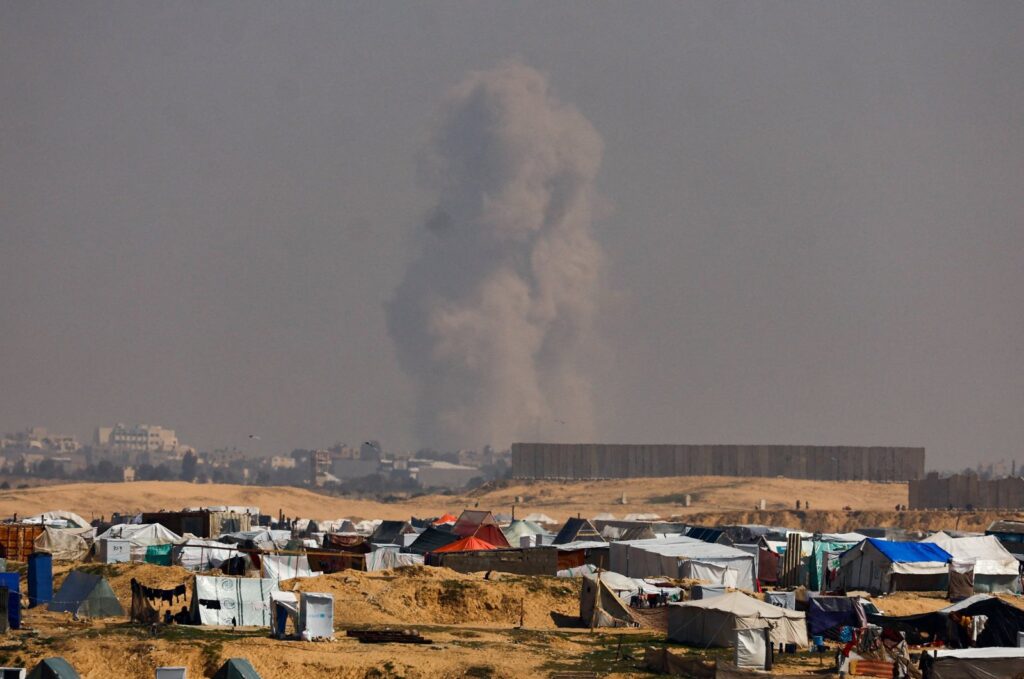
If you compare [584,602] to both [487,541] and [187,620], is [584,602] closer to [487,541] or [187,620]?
[187,620]

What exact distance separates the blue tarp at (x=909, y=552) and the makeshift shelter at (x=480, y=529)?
41.7 ft

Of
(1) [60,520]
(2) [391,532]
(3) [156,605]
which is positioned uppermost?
(3) [156,605]

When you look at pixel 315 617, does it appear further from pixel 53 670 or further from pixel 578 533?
pixel 578 533

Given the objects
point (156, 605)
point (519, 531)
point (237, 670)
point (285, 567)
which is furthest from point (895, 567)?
point (237, 670)

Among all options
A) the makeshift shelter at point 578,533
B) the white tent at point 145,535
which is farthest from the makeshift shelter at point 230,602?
the makeshift shelter at point 578,533

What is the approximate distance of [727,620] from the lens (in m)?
29.1

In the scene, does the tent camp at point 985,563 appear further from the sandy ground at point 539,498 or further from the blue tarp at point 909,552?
the sandy ground at point 539,498

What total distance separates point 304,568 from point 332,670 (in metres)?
12.9

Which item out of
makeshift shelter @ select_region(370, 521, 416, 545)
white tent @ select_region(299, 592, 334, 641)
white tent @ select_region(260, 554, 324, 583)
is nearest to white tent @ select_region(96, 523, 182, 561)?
white tent @ select_region(260, 554, 324, 583)

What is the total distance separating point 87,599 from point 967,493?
215ft

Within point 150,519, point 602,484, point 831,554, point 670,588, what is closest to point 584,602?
point 670,588

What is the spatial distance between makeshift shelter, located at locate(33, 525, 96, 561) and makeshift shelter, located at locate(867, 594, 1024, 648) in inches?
983

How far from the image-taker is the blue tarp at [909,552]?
3988 cm

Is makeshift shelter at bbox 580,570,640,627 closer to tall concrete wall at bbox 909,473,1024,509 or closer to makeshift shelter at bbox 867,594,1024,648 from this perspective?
makeshift shelter at bbox 867,594,1024,648
